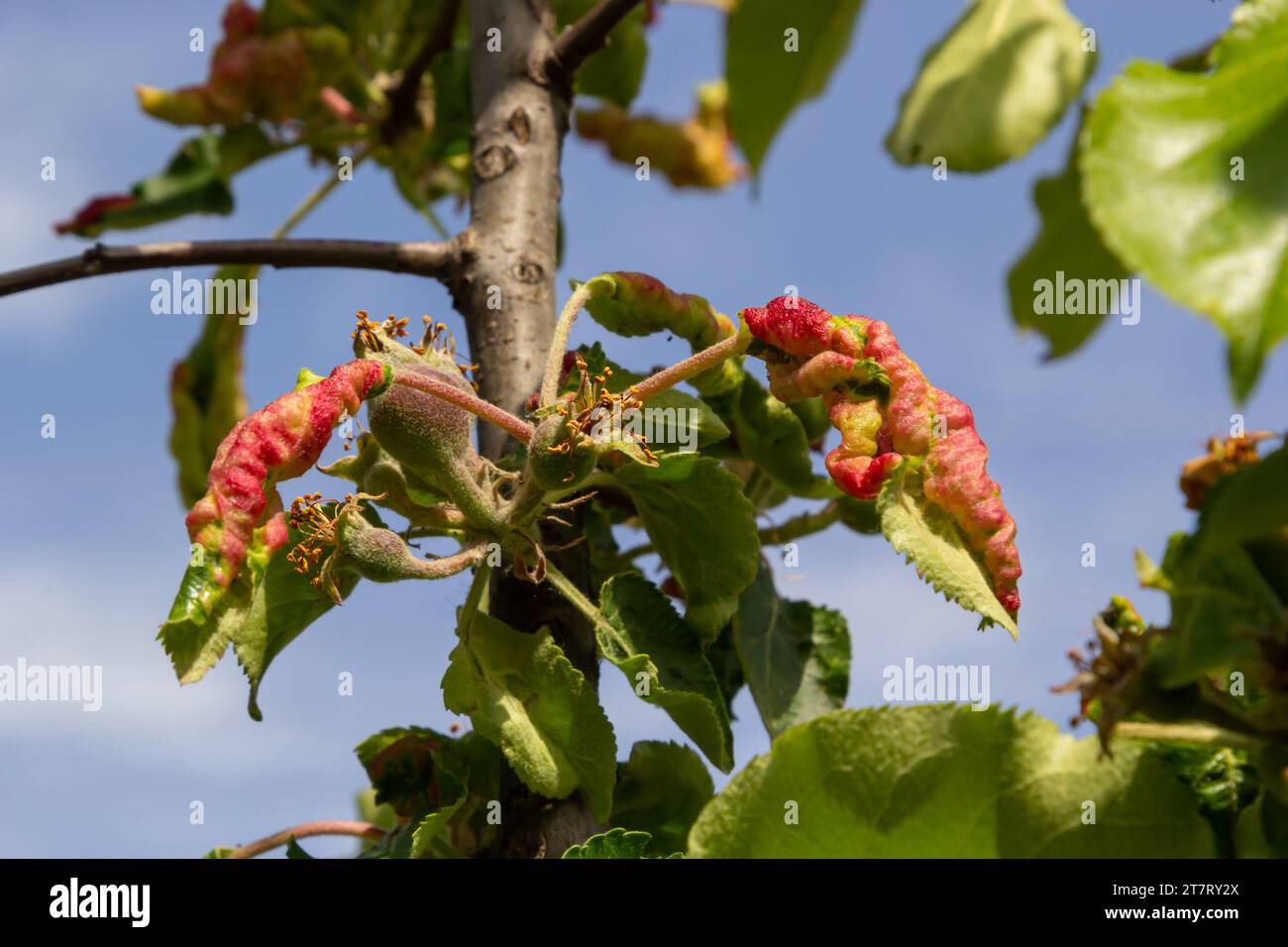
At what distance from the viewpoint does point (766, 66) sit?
1069 mm

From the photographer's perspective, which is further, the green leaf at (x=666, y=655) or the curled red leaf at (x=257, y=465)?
the green leaf at (x=666, y=655)

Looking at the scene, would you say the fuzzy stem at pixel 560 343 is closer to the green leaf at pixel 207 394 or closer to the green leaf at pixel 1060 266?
the green leaf at pixel 1060 266

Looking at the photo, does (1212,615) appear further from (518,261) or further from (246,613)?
(518,261)

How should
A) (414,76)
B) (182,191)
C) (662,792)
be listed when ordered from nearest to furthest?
1. (662,792)
2. (414,76)
3. (182,191)

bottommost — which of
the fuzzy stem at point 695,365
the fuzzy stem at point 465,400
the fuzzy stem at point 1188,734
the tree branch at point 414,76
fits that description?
the fuzzy stem at point 1188,734

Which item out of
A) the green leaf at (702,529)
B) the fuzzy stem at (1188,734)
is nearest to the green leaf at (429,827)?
the green leaf at (702,529)

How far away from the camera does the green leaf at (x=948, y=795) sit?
1.13 meters

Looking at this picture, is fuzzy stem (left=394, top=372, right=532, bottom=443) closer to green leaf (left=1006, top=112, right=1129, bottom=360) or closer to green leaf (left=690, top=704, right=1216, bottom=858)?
green leaf (left=690, top=704, right=1216, bottom=858)

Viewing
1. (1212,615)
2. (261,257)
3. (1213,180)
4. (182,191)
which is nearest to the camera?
(1213,180)

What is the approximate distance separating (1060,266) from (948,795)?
678mm

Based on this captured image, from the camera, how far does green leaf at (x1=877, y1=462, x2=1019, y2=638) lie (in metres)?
1.21

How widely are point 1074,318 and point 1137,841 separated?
0.71 metres

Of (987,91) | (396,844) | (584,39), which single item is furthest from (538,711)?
(584,39)

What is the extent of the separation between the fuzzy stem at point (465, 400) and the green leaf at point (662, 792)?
0.52 metres
